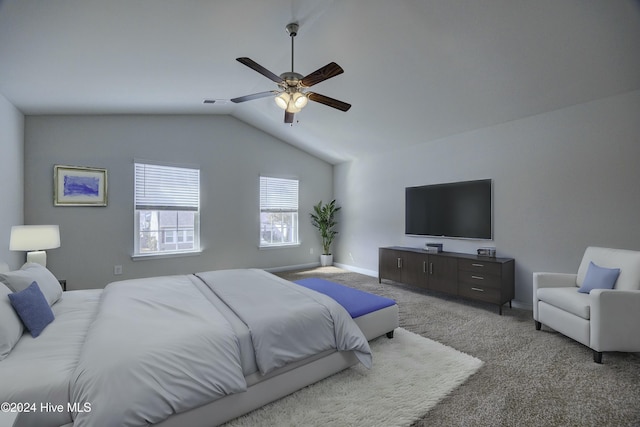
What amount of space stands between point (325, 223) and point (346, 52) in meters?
3.87

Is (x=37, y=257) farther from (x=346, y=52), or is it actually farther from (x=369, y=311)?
(x=346, y=52)

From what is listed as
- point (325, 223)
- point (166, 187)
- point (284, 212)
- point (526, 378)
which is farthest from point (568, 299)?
point (166, 187)

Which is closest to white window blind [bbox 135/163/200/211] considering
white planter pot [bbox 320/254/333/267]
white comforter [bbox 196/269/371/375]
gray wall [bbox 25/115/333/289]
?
gray wall [bbox 25/115/333/289]

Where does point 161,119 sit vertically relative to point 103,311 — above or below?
above

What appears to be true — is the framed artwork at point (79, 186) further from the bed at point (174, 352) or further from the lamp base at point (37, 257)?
the bed at point (174, 352)

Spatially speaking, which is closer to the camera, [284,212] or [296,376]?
[296,376]

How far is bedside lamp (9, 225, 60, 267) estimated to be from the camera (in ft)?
9.77

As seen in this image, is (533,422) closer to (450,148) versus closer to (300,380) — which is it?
(300,380)

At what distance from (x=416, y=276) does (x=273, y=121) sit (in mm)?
3671

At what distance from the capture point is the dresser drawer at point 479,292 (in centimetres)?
347

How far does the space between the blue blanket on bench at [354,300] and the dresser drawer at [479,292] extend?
1.60 metres

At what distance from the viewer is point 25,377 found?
131 centimetres

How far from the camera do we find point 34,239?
3.05 metres

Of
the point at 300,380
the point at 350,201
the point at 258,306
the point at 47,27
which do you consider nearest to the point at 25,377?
the point at 258,306
